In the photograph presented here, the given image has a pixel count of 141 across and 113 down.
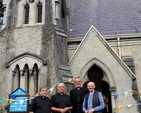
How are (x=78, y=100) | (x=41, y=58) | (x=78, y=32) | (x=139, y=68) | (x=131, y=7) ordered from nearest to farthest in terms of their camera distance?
(x=78, y=100)
(x=41, y=58)
(x=139, y=68)
(x=78, y=32)
(x=131, y=7)

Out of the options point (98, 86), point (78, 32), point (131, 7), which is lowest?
point (98, 86)

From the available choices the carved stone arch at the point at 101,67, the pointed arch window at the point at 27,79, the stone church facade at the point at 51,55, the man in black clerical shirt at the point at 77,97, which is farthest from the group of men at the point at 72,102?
the carved stone arch at the point at 101,67

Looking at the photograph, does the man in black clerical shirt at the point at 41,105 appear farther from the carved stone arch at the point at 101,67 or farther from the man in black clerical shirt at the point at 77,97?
the carved stone arch at the point at 101,67

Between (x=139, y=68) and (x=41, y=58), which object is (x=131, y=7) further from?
(x=41, y=58)

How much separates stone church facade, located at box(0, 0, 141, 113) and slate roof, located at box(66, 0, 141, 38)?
878 mm

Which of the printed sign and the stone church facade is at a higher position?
the stone church facade

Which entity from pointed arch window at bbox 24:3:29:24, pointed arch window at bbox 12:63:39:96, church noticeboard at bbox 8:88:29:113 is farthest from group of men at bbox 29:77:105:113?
pointed arch window at bbox 24:3:29:24

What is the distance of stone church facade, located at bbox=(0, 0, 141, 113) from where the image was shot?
367 inches

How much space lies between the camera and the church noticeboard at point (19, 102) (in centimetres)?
725

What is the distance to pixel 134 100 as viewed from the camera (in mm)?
9953

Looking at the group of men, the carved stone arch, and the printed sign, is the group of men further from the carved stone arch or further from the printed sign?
the carved stone arch

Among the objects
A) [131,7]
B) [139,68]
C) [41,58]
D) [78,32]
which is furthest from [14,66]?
[131,7]

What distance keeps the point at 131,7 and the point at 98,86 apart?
19.3 ft

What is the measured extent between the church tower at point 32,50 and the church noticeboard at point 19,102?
5.29 feet
